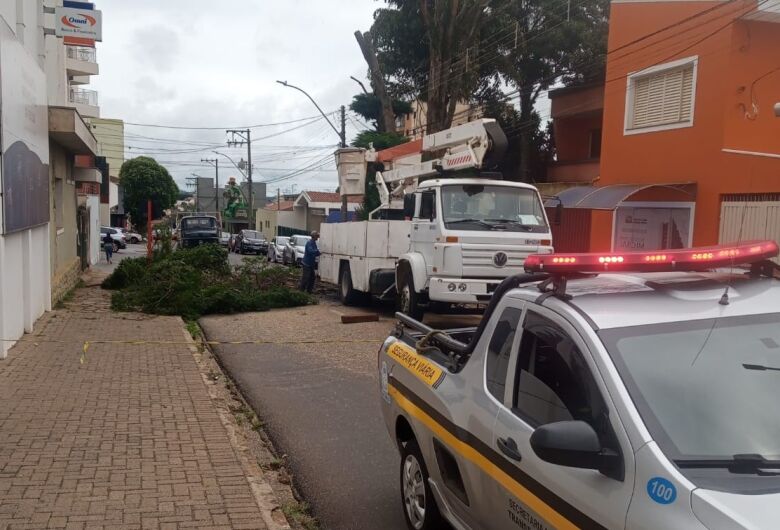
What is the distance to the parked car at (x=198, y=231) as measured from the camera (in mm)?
34406

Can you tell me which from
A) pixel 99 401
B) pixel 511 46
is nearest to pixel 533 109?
pixel 511 46

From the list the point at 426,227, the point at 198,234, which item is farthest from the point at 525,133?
the point at 426,227

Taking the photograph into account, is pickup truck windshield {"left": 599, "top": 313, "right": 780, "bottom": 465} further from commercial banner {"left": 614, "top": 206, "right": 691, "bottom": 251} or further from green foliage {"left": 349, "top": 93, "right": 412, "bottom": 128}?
green foliage {"left": 349, "top": 93, "right": 412, "bottom": 128}

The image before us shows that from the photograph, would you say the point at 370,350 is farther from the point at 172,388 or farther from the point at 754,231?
the point at 754,231

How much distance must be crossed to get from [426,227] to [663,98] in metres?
7.00

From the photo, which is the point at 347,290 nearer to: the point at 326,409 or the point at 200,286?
the point at 200,286

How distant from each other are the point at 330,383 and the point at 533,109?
25144 millimetres

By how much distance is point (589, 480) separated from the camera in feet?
8.28

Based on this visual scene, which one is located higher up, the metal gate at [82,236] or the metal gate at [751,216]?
the metal gate at [751,216]

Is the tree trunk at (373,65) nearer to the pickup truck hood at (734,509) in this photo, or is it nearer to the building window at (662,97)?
the building window at (662,97)

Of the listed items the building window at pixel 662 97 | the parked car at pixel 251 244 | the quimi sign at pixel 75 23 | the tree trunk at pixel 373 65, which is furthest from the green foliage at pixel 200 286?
the parked car at pixel 251 244

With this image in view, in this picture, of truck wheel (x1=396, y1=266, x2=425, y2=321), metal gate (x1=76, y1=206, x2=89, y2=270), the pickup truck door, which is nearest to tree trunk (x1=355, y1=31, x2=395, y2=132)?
metal gate (x1=76, y1=206, x2=89, y2=270)

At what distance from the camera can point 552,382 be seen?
3008mm

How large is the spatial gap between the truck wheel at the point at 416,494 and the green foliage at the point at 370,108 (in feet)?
93.9
